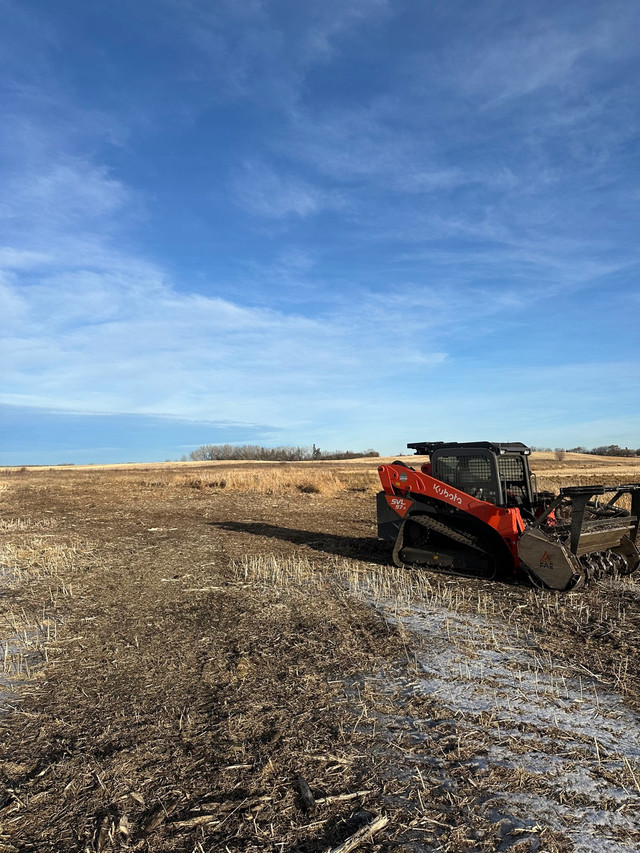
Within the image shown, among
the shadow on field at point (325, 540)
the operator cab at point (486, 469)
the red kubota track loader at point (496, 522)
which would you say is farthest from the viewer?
the shadow on field at point (325, 540)

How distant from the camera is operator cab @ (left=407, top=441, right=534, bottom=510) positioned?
32.4 ft

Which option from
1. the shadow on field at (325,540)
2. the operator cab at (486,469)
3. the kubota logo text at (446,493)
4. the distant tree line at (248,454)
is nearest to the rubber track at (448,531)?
the kubota logo text at (446,493)

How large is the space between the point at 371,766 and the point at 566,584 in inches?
214

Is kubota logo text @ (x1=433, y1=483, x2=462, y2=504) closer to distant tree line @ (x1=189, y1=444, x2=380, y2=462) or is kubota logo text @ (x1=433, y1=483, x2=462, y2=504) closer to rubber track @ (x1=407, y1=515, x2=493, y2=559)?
rubber track @ (x1=407, y1=515, x2=493, y2=559)

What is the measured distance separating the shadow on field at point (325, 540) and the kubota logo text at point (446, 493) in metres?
2.29

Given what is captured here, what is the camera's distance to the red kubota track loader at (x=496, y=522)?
8438 millimetres

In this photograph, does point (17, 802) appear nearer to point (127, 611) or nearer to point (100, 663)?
point (100, 663)

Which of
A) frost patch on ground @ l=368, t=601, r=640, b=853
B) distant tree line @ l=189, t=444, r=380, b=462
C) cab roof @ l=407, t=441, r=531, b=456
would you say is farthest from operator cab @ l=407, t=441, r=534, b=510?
distant tree line @ l=189, t=444, r=380, b=462

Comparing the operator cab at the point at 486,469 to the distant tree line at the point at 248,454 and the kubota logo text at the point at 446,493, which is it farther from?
the distant tree line at the point at 248,454

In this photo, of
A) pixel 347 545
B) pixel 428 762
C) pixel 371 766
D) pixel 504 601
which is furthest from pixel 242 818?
pixel 347 545

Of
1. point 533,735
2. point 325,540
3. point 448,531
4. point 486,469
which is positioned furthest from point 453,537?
point 533,735

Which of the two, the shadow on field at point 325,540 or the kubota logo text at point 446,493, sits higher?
the kubota logo text at point 446,493

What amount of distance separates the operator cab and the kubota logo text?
542 mm

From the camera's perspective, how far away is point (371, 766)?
12.6 feet
